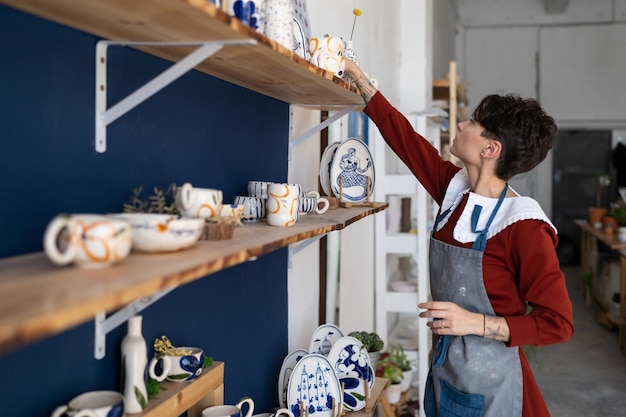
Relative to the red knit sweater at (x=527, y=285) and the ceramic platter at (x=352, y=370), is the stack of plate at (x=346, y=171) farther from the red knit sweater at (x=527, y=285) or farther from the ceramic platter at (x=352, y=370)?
the ceramic platter at (x=352, y=370)

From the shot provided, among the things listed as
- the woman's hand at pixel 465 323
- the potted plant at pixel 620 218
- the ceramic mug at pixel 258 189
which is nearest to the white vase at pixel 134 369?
the ceramic mug at pixel 258 189

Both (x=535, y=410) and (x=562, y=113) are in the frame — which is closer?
(x=535, y=410)

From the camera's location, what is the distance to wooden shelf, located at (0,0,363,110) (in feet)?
3.19

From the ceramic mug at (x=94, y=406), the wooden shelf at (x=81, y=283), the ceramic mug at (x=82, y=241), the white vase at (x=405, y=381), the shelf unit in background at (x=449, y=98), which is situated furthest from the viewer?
the shelf unit in background at (x=449, y=98)

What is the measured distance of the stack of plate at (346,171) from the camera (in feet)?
7.72

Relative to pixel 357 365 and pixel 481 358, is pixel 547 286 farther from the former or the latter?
pixel 357 365

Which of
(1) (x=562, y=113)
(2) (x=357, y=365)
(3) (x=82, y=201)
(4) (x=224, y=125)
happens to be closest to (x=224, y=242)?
(3) (x=82, y=201)

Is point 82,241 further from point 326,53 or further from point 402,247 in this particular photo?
point 402,247

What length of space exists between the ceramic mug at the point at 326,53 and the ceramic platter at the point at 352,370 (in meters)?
0.96

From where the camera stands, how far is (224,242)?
1.21 m

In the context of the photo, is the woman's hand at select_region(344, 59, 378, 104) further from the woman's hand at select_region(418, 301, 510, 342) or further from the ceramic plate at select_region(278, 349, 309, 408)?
the ceramic plate at select_region(278, 349, 309, 408)

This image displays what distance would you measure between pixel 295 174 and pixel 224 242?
1305mm

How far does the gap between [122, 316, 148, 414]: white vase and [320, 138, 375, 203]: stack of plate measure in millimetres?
1118

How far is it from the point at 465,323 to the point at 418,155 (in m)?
0.70
